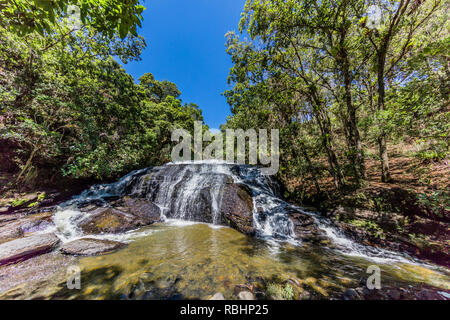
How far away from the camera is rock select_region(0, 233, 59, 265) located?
3434 mm

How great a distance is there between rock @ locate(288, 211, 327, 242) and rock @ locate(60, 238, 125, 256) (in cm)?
607

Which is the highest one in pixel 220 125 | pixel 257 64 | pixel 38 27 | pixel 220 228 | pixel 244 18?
pixel 220 125

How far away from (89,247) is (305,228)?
23.3 ft

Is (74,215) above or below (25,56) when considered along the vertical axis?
below

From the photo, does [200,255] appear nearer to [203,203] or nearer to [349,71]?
[203,203]

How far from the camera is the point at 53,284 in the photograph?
2.61m

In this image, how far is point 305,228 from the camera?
5.32 m

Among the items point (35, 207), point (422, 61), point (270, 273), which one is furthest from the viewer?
point (35, 207)

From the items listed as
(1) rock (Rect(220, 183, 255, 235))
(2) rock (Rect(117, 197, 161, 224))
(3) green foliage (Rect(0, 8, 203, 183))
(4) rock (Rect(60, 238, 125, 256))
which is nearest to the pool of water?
(4) rock (Rect(60, 238, 125, 256))

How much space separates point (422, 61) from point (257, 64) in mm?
4868

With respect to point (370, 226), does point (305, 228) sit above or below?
below

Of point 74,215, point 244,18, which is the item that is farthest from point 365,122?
point 74,215

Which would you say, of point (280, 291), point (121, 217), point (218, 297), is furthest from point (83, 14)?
point (121, 217)
